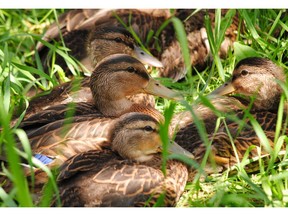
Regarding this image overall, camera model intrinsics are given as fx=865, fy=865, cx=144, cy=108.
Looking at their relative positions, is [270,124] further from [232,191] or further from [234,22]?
[234,22]

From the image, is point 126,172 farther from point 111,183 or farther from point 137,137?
point 137,137

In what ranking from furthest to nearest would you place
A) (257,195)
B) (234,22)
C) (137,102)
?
(234,22) < (137,102) < (257,195)

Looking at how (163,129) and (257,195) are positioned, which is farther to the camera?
(257,195)

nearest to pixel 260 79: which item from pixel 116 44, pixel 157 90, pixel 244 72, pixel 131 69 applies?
pixel 244 72

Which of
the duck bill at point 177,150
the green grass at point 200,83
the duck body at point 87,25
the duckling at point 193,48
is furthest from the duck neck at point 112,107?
the duckling at point 193,48

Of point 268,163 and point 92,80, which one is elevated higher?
point 92,80

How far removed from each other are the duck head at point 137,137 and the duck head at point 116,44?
1.41 m

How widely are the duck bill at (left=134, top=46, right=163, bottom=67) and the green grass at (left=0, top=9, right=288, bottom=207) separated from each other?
166mm

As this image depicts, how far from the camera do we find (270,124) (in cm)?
543

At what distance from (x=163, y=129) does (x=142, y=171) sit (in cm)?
55

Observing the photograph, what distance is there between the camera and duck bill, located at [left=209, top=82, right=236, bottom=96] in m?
5.70

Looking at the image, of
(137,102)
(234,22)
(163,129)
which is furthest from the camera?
(234,22)

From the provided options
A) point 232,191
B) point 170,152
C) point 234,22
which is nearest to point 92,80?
point 170,152

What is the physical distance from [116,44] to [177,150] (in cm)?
157
